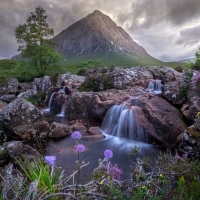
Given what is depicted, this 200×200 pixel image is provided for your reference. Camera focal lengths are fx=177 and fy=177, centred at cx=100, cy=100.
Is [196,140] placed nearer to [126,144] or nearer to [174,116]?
[174,116]

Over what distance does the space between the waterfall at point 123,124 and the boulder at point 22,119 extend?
4.01m

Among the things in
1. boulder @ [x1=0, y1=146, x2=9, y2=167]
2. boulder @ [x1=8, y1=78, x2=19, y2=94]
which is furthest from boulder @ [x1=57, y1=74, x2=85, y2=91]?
boulder @ [x1=0, y1=146, x2=9, y2=167]

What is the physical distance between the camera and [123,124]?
11.0 meters

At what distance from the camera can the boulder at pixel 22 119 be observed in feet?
33.2

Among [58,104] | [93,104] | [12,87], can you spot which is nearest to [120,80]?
[93,104]

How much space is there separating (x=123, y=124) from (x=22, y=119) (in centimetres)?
605

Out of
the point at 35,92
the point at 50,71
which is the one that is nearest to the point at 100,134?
the point at 35,92

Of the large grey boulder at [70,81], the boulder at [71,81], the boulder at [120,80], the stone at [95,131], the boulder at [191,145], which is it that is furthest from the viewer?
the large grey boulder at [70,81]

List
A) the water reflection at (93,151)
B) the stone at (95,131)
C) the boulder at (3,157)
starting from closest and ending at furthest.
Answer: the boulder at (3,157), the water reflection at (93,151), the stone at (95,131)

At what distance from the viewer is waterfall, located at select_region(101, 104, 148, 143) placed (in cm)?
1033

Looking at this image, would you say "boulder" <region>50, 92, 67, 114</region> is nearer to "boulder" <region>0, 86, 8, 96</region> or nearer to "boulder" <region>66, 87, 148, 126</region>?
"boulder" <region>66, 87, 148, 126</region>

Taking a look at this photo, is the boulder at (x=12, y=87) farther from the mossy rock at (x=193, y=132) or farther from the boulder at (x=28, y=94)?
the mossy rock at (x=193, y=132)

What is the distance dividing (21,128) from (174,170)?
30.2 ft

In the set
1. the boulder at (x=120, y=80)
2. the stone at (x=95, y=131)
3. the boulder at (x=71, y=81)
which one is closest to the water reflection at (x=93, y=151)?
the stone at (x=95, y=131)
